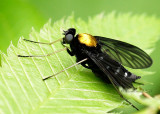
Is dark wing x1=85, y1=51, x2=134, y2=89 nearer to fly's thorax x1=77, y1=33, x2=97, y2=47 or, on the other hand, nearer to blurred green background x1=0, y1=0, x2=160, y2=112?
fly's thorax x1=77, y1=33, x2=97, y2=47

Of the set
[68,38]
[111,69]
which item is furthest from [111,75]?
[68,38]

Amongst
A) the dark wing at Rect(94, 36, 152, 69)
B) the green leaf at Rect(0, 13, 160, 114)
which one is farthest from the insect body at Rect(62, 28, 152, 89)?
the green leaf at Rect(0, 13, 160, 114)

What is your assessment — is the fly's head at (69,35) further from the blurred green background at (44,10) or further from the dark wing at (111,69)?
the blurred green background at (44,10)

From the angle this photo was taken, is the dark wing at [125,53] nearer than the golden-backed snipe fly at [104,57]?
No

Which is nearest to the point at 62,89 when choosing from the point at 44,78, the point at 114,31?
the point at 44,78

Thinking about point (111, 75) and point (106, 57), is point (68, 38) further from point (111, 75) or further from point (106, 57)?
point (111, 75)

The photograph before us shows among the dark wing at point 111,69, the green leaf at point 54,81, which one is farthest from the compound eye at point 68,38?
the dark wing at point 111,69
